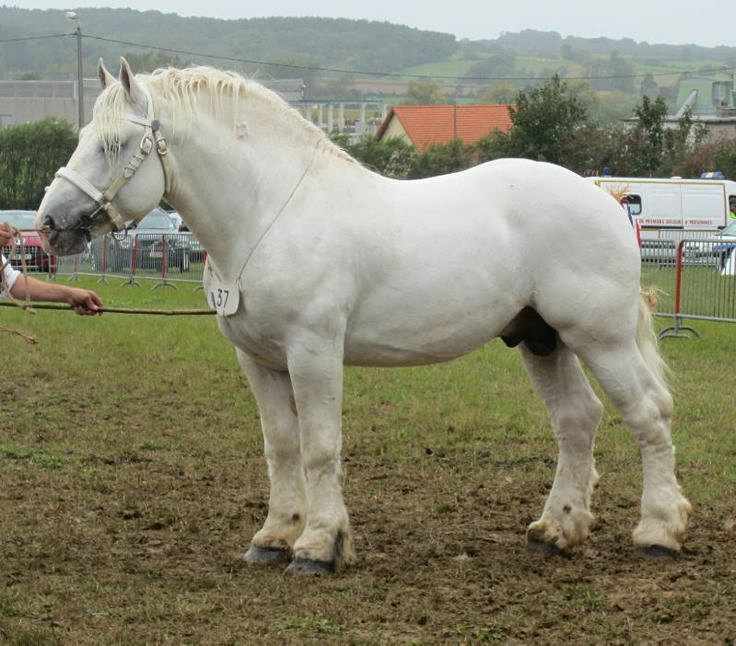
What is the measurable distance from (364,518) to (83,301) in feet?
6.56

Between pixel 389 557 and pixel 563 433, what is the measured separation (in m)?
1.14

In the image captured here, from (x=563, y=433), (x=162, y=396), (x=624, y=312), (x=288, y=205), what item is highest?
(x=288, y=205)

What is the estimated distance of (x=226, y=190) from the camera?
234 inches

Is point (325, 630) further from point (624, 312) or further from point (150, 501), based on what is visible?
point (150, 501)

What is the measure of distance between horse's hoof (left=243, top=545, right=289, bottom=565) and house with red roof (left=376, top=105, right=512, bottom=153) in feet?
228

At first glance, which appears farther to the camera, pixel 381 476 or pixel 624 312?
pixel 381 476

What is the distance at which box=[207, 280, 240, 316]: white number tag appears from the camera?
579 cm

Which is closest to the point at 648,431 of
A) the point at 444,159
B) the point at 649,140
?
the point at 649,140

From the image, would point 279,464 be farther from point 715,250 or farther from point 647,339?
point 715,250

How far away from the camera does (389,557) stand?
20.7 feet

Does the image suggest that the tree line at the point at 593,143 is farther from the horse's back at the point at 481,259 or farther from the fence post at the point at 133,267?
the horse's back at the point at 481,259

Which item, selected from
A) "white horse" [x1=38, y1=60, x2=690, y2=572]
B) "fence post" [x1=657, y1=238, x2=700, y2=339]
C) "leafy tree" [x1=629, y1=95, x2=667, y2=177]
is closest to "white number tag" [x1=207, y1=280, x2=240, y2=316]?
"white horse" [x1=38, y1=60, x2=690, y2=572]

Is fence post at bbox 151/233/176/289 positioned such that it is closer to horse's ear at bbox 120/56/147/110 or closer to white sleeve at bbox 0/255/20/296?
white sleeve at bbox 0/255/20/296

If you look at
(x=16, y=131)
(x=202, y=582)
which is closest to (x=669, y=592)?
(x=202, y=582)
